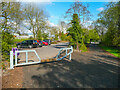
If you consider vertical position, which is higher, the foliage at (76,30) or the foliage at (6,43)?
the foliage at (76,30)

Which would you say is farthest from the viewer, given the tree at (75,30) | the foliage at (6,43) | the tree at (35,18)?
the tree at (35,18)

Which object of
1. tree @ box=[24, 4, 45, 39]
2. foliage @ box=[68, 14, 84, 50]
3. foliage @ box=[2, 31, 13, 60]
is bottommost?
foliage @ box=[2, 31, 13, 60]

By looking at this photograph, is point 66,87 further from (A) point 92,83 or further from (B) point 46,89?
(A) point 92,83

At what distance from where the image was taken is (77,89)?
3.39 m

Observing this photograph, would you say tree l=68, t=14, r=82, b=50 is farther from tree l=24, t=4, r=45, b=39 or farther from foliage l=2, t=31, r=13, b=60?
tree l=24, t=4, r=45, b=39

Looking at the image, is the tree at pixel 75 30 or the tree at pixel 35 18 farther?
the tree at pixel 35 18

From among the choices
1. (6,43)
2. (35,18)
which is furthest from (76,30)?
(35,18)

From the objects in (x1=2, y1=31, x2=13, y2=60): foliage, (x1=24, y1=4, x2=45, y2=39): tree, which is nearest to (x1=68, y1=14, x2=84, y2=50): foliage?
(x1=2, y1=31, x2=13, y2=60): foliage

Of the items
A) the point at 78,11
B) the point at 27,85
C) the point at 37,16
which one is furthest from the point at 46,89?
the point at 37,16

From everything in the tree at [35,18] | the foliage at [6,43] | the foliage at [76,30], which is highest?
the tree at [35,18]

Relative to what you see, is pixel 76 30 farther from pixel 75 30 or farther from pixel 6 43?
pixel 6 43

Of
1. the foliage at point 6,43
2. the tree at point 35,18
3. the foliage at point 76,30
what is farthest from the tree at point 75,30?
the tree at point 35,18

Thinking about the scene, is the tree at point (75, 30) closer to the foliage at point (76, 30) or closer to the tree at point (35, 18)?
the foliage at point (76, 30)

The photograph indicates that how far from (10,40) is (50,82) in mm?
4354
